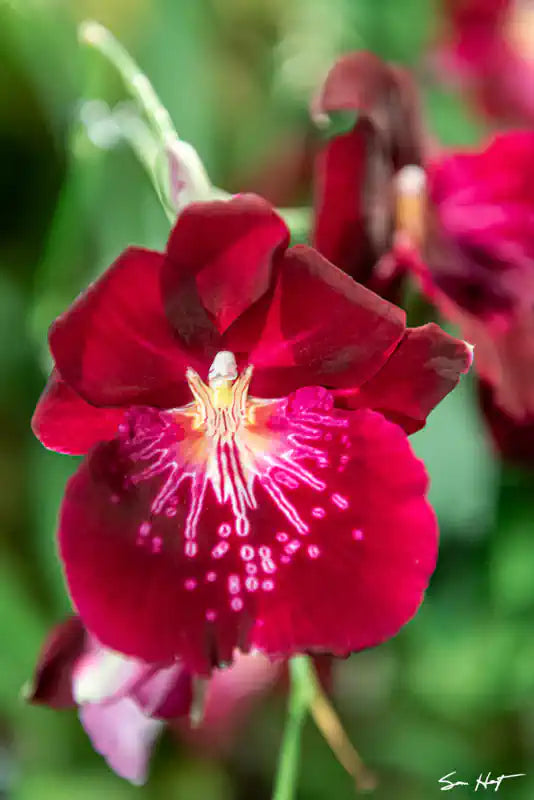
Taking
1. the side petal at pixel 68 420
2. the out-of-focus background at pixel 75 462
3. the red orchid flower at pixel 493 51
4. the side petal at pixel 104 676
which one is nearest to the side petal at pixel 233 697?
the out-of-focus background at pixel 75 462

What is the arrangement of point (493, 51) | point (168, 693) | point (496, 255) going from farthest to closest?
point (493, 51) < point (496, 255) < point (168, 693)

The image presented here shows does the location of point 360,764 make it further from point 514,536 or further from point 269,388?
point 269,388

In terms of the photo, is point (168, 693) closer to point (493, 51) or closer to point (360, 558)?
point (360, 558)

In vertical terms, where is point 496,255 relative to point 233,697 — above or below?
above

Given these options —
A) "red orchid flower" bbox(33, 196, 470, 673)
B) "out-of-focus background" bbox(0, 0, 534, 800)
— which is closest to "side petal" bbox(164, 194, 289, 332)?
"red orchid flower" bbox(33, 196, 470, 673)

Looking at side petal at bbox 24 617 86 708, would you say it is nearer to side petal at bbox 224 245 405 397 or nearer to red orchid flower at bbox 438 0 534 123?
side petal at bbox 224 245 405 397

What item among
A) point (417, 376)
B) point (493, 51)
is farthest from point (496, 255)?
point (493, 51)
